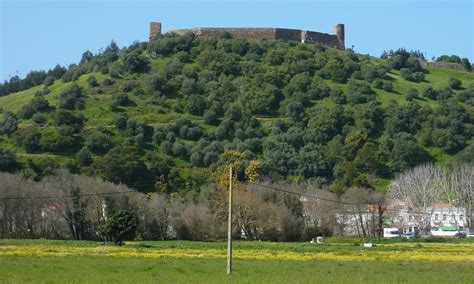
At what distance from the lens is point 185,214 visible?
89875mm

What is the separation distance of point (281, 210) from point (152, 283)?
184 ft

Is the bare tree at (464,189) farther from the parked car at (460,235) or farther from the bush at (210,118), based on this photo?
the bush at (210,118)

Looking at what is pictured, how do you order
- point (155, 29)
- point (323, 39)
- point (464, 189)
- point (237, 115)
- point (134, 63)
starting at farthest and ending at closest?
point (323, 39) → point (155, 29) → point (134, 63) → point (237, 115) → point (464, 189)

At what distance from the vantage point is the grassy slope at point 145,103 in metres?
118

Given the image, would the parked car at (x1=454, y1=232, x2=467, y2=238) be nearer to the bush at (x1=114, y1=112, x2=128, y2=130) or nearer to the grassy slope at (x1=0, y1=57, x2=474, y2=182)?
the grassy slope at (x1=0, y1=57, x2=474, y2=182)

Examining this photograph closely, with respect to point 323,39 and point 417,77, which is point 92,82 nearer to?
point 323,39

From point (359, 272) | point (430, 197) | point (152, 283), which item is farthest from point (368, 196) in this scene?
point (152, 283)

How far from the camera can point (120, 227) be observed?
7044cm

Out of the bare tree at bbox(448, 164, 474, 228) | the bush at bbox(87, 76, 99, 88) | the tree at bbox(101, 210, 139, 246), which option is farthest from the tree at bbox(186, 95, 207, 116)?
the tree at bbox(101, 210, 139, 246)

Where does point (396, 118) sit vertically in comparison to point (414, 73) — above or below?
below

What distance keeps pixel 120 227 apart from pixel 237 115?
65559 mm

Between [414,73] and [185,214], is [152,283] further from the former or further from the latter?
[414,73]

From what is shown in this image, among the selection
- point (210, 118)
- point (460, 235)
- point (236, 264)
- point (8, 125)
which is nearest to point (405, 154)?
point (460, 235)

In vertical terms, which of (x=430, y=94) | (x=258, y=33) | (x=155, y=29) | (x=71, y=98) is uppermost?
(x=155, y=29)
